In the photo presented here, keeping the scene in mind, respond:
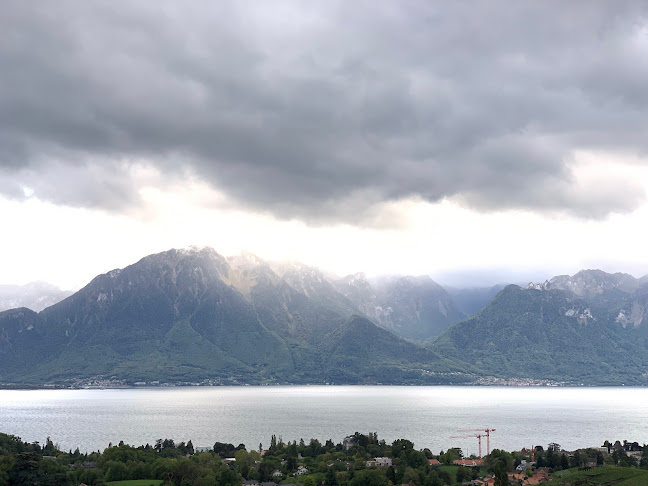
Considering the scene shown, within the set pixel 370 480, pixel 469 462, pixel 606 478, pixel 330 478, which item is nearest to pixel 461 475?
pixel 469 462

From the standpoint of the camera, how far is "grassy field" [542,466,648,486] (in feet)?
340

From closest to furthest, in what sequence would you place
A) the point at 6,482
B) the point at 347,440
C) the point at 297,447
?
the point at 6,482 → the point at 297,447 → the point at 347,440

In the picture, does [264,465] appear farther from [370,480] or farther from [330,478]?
[370,480]

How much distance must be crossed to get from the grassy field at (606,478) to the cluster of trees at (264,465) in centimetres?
1261

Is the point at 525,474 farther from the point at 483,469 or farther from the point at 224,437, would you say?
the point at 224,437

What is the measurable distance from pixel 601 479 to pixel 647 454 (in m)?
35.7

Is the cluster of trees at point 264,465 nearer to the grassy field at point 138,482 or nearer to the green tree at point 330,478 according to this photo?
the green tree at point 330,478

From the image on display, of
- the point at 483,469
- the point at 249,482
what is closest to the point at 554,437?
the point at 483,469

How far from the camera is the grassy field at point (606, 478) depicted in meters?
104

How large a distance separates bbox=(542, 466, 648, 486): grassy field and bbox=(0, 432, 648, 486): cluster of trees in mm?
12614

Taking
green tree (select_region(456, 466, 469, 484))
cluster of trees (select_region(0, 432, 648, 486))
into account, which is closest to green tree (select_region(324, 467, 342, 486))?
cluster of trees (select_region(0, 432, 648, 486))

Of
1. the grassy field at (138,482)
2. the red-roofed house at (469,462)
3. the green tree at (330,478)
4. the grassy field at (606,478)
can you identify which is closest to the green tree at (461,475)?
the red-roofed house at (469,462)

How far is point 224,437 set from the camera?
19662 cm

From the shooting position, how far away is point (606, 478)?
108 meters
